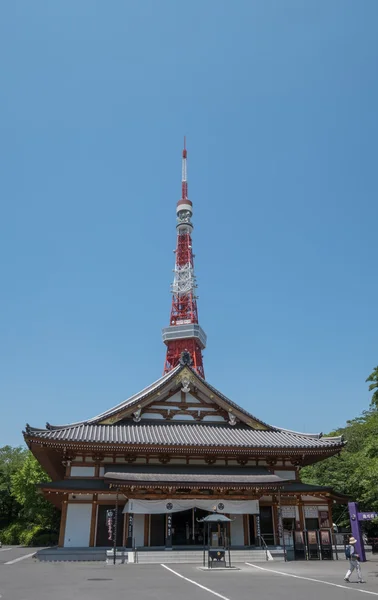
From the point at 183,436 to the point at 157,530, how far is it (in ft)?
17.8

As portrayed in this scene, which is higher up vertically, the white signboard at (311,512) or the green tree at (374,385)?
the green tree at (374,385)

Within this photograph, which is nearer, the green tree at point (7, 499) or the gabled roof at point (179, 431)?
the gabled roof at point (179, 431)


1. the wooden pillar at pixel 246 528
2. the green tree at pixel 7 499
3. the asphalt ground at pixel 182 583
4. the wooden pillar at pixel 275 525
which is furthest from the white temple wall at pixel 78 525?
the green tree at pixel 7 499

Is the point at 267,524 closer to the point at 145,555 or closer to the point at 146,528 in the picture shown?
the point at 146,528

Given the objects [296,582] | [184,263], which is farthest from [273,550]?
[184,263]

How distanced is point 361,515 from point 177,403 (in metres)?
13.1

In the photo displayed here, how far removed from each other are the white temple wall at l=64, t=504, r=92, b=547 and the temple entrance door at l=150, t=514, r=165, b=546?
351 cm

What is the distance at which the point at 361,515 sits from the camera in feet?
71.6

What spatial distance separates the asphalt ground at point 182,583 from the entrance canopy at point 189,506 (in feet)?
14.1

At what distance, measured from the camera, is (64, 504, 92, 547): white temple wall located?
2444 cm

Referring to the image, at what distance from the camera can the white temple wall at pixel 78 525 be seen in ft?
80.2

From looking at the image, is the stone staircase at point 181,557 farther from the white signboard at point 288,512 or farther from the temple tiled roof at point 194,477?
the white signboard at point 288,512

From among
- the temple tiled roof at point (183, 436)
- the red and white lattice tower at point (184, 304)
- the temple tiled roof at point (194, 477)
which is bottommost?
the temple tiled roof at point (194, 477)

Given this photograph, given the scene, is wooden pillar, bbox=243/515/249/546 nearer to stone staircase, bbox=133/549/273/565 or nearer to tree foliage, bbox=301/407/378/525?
stone staircase, bbox=133/549/273/565
